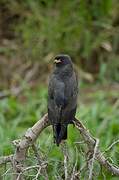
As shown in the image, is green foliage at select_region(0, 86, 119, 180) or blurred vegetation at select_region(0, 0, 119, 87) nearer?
green foliage at select_region(0, 86, 119, 180)

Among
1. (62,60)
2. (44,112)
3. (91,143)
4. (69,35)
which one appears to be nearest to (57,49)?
(69,35)

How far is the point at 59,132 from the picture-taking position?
12.2 ft

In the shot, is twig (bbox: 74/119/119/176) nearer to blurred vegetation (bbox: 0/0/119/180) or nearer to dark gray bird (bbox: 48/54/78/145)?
dark gray bird (bbox: 48/54/78/145)

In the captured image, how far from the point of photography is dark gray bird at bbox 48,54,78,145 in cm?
367

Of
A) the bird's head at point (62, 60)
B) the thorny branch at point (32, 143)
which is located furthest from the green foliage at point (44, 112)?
the bird's head at point (62, 60)

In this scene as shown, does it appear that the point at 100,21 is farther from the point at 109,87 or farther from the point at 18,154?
the point at 18,154

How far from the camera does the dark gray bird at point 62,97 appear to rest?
3670 millimetres

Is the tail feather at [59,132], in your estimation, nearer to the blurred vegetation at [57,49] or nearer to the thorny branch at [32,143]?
the thorny branch at [32,143]

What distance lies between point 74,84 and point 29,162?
0.59 meters

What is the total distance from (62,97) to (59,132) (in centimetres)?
20

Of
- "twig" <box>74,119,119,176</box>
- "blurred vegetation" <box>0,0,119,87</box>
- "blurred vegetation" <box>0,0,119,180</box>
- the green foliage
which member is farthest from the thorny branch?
"blurred vegetation" <box>0,0,119,87</box>

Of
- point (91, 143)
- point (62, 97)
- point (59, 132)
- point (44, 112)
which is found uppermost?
point (44, 112)

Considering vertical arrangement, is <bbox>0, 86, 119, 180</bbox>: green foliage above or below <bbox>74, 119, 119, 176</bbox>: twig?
above

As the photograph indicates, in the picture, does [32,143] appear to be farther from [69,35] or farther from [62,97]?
[69,35]
